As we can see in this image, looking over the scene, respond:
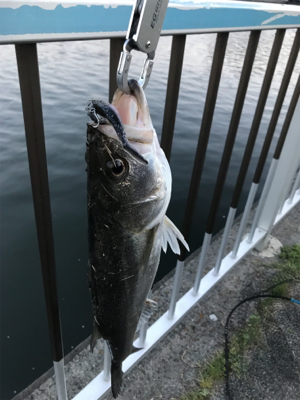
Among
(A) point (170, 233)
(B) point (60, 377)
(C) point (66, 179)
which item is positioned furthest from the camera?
(C) point (66, 179)

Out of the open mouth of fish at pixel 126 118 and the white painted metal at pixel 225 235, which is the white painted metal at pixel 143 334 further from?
the open mouth of fish at pixel 126 118

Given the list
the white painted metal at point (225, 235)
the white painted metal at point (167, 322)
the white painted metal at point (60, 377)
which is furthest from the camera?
the white painted metal at point (225, 235)

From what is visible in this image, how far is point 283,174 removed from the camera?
3160mm

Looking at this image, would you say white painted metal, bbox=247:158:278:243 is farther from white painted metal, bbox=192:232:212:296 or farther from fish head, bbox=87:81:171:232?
fish head, bbox=87:81:171:232

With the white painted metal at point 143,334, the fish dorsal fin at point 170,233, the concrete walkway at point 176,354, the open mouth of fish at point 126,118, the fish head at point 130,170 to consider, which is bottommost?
the concrete walkway at point 176,354

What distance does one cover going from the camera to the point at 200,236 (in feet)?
15.4

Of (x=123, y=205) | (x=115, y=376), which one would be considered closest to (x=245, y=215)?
(x=115, y=376)

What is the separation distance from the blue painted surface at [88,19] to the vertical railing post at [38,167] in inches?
4.4

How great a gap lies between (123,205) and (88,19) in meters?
0.58

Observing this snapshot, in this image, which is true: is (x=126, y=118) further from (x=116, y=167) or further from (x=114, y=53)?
(x=114, y=53)

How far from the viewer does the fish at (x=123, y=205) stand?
962 mm

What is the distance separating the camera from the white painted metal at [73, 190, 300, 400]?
212 cm

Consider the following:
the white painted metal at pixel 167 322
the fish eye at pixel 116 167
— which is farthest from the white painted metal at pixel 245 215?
the fish eye at pixel 116 167

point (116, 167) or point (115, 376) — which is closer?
point (116, 167)
